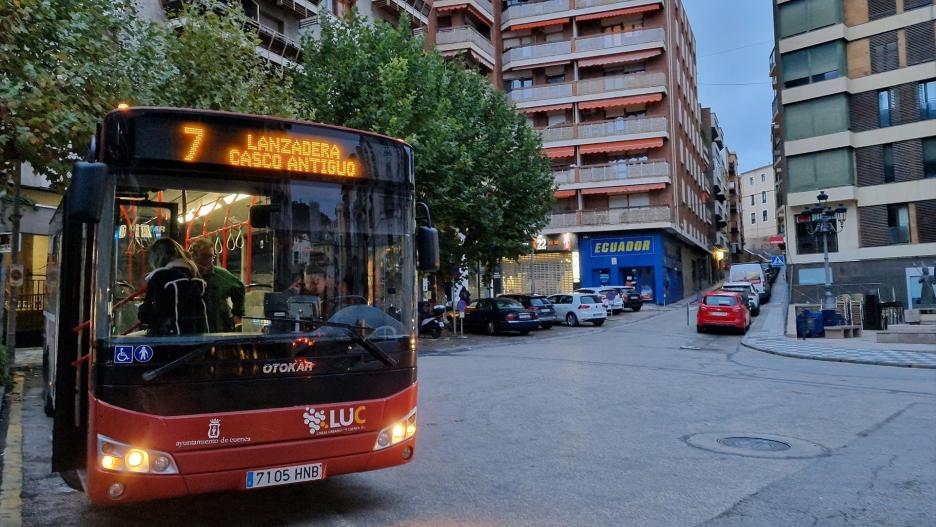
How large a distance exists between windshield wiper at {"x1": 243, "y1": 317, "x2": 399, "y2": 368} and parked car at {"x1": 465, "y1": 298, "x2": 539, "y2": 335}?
2095cm

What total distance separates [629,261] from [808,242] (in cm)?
1129

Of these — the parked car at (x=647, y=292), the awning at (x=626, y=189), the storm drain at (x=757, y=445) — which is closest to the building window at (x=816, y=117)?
the awning at (x=626, y=189)

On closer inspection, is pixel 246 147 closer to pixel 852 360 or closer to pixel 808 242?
pixel 852 360

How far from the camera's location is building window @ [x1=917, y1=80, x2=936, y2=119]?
108ft

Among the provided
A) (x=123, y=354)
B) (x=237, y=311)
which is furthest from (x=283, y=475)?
(x=123, y=354)

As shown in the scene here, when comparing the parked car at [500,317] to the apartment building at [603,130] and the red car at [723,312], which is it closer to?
the red car at [723,312]

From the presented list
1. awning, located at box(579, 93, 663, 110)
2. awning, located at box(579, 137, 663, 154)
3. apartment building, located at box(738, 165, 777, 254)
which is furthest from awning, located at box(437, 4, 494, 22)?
apartment building, located at box(738, 165, 777, 254)

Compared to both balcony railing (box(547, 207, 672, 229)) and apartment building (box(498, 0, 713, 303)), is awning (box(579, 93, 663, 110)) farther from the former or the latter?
balcony railing (box(547, 207, 672, 229))

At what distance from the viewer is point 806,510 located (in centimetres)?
486

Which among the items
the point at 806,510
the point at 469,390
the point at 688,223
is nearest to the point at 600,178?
the point at 688,223

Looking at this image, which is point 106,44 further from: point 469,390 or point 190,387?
point 190,387

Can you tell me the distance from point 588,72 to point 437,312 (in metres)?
28.2

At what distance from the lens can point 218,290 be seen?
458 centimetres

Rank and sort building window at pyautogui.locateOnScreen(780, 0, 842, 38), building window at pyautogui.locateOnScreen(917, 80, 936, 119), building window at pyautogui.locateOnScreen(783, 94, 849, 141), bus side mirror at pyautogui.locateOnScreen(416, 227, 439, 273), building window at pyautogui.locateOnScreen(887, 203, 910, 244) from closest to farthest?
bus side mirror at pyautogui.locateOnScreen(416, 227, 439, 273)
building window at pyautogui.locateOnScreen(917, 80, 936, 119)
building window at pyautogui.locateOnScreen(887, 203, 910, 244)
building window at pyautogui.locateOnScreen(783, 94, 849, 141)
building window at pyautogui.locateOnScreen(780, 0, 842, 38)
